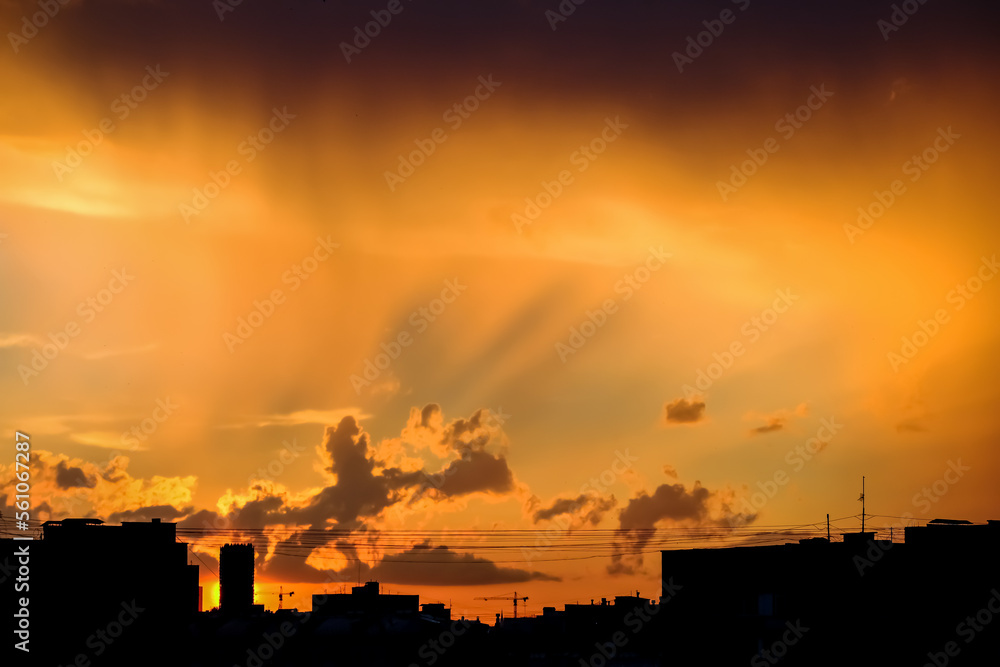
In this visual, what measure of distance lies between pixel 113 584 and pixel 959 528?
75.5m

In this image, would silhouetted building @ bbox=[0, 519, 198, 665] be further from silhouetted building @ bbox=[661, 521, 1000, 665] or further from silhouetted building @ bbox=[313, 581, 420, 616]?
silhouetted building @ bbox=[661, 521, 1000, 665]

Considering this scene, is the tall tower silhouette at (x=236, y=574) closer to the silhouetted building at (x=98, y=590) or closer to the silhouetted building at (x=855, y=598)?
the silhouetted building at (x=98, y=590)

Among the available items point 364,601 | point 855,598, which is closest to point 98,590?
point 364,601

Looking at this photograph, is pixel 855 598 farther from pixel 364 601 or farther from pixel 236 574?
pixel 236 574

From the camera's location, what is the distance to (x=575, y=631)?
129 meters

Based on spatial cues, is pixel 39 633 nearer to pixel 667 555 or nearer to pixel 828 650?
pixel 667 555

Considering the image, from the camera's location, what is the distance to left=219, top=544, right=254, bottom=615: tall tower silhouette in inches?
7116

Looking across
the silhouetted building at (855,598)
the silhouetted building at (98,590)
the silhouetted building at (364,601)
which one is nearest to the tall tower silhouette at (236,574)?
the silhouetted building at (364,601)

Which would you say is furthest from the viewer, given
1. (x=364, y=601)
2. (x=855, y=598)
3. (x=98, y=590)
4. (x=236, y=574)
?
(x=236, y=574)

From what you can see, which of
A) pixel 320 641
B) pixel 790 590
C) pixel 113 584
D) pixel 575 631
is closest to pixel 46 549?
pixel 113 584

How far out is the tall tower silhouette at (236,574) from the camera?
18075 cm

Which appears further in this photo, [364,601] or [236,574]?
[236,574]

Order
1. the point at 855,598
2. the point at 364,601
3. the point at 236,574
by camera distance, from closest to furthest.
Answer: the point at 855,598, the point at 364,601, the point at 236,574

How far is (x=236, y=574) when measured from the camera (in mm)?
183125
